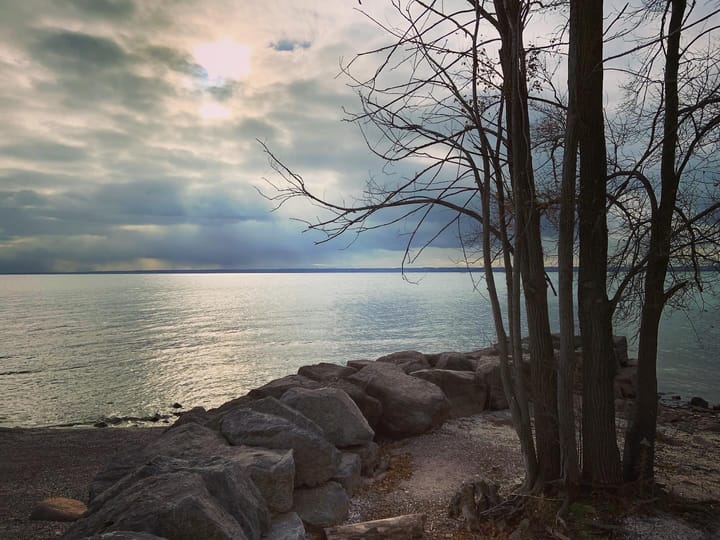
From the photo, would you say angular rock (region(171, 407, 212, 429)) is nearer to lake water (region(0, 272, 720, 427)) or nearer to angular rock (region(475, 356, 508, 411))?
lake water (region(0, 272, 720, 427))

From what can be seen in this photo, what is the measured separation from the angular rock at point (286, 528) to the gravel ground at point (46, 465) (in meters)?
2.93

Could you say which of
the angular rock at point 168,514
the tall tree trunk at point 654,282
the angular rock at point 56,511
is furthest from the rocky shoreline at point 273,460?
the tall tree trunk at point 654,282

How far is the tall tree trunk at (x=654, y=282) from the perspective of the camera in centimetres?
696

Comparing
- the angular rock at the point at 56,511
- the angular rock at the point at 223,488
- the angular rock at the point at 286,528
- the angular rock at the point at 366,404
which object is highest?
the angular rock at the point at 223,488

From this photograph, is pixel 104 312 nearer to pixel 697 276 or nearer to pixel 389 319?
pixel 389 319

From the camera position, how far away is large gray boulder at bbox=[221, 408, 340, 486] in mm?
7219

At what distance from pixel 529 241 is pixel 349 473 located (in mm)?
4569

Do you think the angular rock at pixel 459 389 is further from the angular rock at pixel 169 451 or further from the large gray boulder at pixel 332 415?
the angular rock at pixel 169 451

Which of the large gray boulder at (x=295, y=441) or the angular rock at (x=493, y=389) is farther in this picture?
the angular rock at (x=493, y=389)

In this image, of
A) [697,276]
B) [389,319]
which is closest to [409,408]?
[697,276]

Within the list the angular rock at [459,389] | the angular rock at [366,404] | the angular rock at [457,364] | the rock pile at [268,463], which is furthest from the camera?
the angular rock at [457,364]

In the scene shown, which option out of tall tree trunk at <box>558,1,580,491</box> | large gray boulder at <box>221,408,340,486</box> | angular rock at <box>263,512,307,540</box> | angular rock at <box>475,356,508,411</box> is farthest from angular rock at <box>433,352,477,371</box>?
angular rock at <box>263,512,307,540</box>

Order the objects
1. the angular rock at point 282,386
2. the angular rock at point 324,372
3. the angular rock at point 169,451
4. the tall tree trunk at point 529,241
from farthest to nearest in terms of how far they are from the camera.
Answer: the angular rock at point 324,372 < the angular rock at point 282,386 < the angular rock at point 169,451 < the tall tree trunk at point 529,241

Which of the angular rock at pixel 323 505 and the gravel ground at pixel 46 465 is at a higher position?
the angular rock at pixel 323 505
